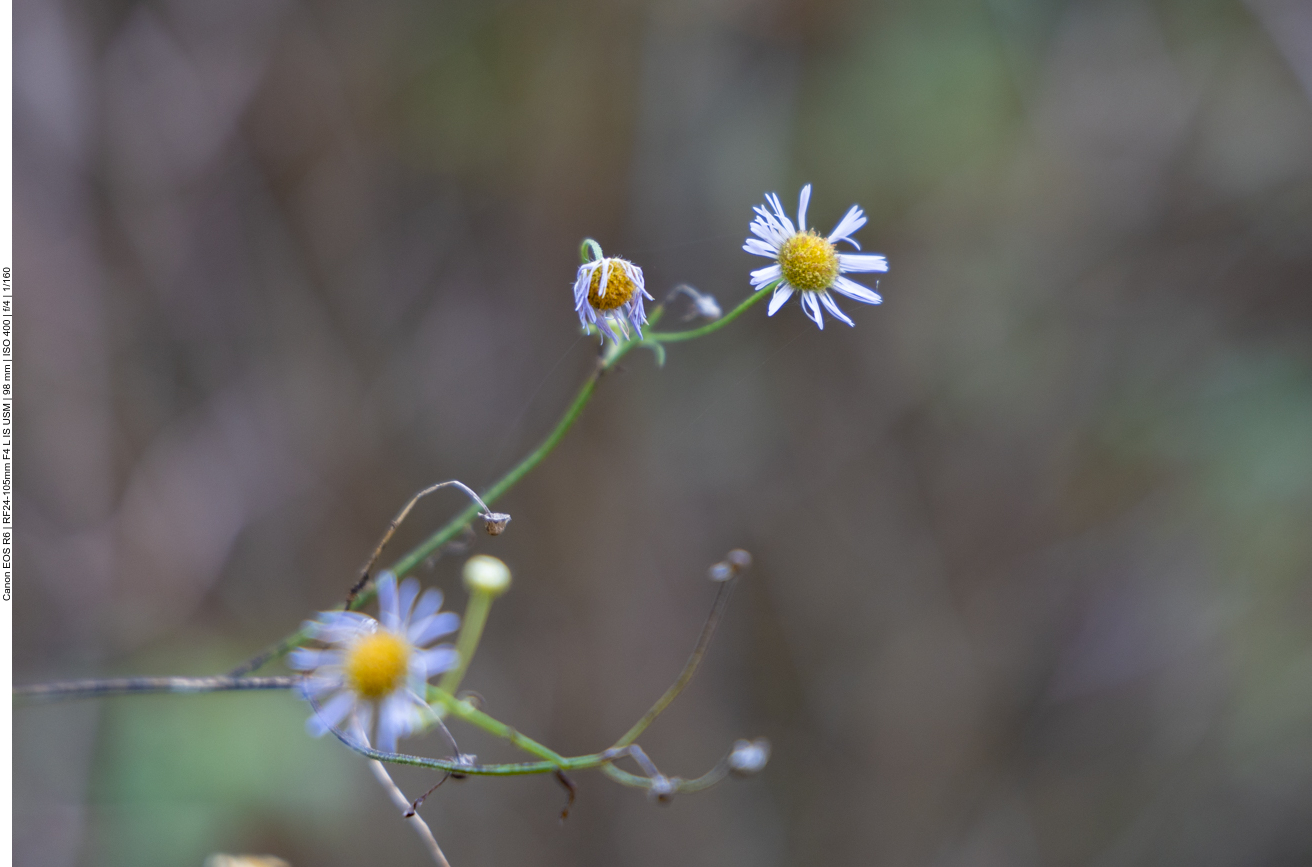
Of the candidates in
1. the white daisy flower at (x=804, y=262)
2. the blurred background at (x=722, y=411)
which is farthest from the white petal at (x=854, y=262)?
the blurred background at (x=722, y=411)

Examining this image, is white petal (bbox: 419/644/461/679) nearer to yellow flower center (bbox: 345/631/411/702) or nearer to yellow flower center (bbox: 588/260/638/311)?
yellow flower center (bbox: 345/631/411/702)

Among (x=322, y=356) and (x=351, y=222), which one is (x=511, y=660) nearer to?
(x=322, y=356)

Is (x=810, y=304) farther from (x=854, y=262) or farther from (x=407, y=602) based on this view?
(x=407, y=602)

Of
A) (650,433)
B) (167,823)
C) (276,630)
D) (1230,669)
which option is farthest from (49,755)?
(1230,669)

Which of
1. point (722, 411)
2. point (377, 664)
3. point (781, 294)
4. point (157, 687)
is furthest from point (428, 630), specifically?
point (722, 411)

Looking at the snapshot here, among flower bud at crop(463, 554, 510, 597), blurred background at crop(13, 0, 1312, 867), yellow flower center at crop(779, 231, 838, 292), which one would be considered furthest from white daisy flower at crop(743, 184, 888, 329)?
blurred background at crop(13, 0, 1312, 867)
